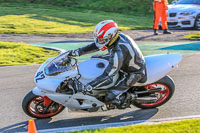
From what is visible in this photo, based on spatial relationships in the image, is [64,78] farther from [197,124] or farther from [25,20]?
[25,20]

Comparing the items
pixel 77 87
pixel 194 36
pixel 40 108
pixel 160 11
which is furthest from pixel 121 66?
pixel 160 11

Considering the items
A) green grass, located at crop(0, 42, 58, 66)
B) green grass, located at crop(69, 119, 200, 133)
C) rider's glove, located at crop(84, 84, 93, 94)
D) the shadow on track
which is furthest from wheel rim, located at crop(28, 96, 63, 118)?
green grass, located at crop(0, 42, 58, 66)

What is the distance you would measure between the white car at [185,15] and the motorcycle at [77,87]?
39.4ft

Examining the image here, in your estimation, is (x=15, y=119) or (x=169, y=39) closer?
(x=15, y=119)

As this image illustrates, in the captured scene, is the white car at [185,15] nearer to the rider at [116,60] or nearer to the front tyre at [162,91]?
the front tyre at [162,91]

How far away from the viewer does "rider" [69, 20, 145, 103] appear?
5.52m

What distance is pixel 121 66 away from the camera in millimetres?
5699

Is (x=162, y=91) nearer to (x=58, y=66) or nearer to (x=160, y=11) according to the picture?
(x=58, y=66)

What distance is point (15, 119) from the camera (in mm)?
6070

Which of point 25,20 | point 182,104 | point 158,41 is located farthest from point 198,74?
point 25,20

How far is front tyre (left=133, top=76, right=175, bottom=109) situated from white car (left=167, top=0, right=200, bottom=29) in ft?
39.5

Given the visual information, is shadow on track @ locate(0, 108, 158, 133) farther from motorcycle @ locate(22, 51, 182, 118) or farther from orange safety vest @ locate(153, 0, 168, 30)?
orange safety vest @ locate(153, 0, 168, 30)

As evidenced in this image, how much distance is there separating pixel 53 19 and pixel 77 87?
17608 mm

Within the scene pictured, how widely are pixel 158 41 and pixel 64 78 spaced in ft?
32.4
